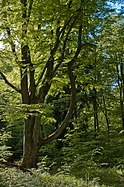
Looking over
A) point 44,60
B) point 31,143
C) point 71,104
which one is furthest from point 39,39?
point 31,143

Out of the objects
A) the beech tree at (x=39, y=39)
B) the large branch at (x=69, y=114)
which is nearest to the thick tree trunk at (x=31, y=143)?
the beech tree at (x=39, y=39)

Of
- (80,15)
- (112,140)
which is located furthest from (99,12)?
(112,140)

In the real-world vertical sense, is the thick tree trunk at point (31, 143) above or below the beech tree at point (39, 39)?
below

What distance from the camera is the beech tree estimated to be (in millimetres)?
8336

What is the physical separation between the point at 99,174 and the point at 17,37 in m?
5.96

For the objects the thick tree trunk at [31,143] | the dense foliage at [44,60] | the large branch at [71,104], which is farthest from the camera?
the thick tree trunk at [31,143]

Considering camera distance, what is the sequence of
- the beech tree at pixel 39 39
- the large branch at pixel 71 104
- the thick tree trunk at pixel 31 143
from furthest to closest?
the thick tree trunk at pixel 31 143 → the large branch at pixel 71 104 → the beech tree at pixel 39 39

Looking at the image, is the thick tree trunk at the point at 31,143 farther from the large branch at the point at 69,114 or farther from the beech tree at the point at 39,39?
the large branch at the point at 69,114

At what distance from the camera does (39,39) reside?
9016 millimetres

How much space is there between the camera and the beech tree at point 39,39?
834cm

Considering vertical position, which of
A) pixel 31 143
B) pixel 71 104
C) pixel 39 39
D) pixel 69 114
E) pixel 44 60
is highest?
pixel 39 39

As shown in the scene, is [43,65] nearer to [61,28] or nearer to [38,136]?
[61,28]

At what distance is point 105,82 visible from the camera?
658 inches

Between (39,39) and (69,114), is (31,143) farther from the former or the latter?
(39,39)
